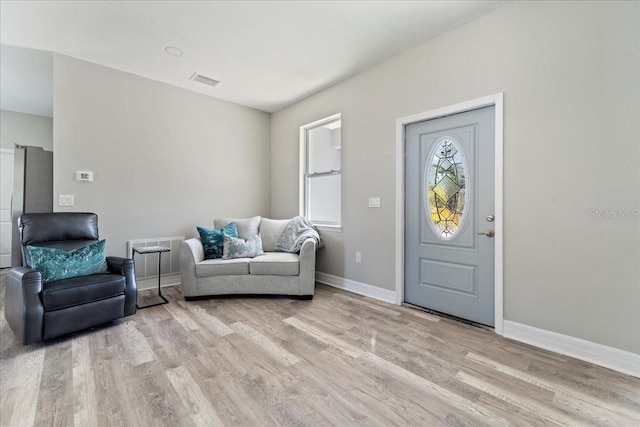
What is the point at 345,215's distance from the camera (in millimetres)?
3605

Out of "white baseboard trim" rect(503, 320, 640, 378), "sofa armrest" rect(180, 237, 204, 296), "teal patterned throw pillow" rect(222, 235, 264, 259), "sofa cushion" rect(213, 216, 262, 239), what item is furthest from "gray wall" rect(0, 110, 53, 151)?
"white baseboard trim" rect(503, 320, 640, 378)

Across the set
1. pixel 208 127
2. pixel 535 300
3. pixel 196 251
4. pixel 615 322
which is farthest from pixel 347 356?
pixel 208 127

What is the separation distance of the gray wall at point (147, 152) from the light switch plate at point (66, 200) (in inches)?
1.5

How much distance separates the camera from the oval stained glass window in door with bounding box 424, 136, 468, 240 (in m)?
2.62

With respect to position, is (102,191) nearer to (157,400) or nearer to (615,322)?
(157,400)

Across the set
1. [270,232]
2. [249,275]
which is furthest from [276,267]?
[270,232]

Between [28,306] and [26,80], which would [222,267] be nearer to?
[28,306]

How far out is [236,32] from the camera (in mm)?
2621

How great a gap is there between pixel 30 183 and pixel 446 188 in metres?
4.69

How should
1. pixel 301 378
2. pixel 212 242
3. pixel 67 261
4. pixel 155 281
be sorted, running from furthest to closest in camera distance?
pixel 155 281
pixel 212 242
pixel 67 261
pixel 301 378

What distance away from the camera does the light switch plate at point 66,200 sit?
3.07 m

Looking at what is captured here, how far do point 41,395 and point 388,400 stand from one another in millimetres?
1923

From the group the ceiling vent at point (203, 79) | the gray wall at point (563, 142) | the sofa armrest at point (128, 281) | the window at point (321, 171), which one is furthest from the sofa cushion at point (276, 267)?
the ceiling vent at point (203, 79)

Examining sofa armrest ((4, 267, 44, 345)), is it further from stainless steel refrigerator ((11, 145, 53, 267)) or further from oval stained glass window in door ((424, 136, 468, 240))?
oval stained glass window in door ((424, 136, 468, 240))
